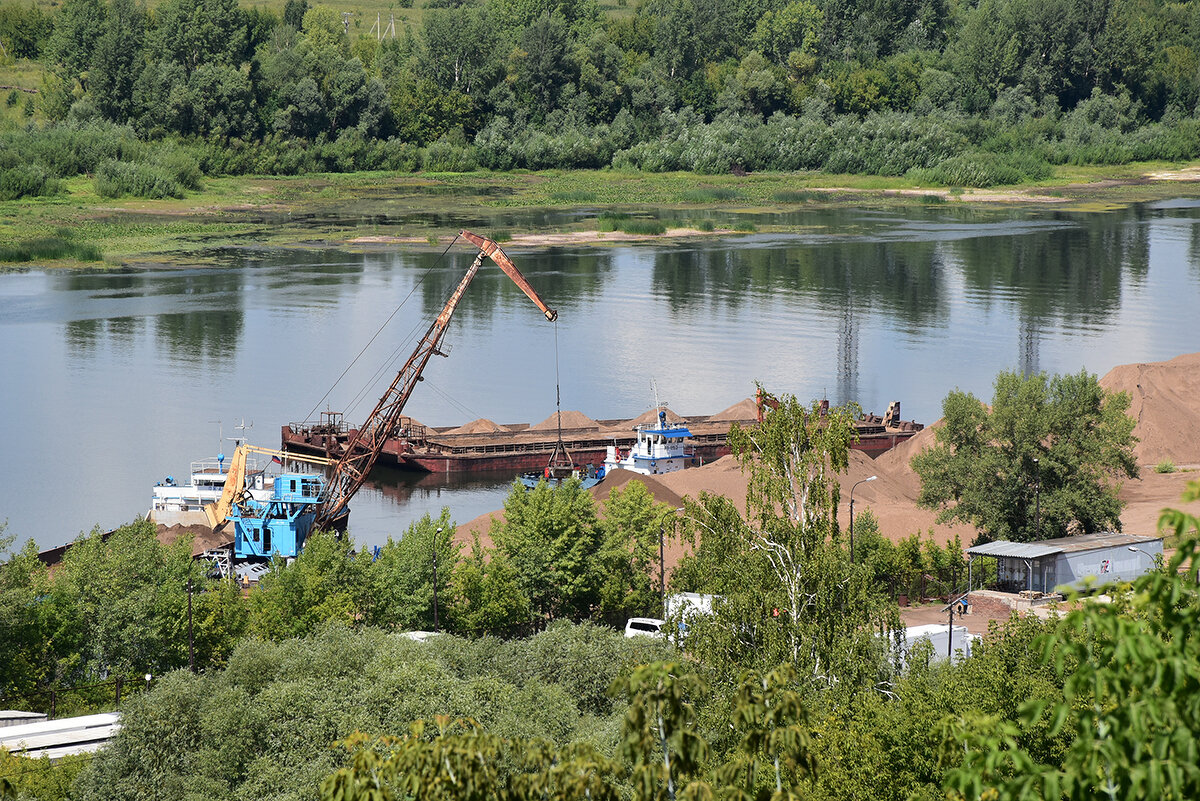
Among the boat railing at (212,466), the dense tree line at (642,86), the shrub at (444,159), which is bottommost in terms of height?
the boat railing at (212,466)

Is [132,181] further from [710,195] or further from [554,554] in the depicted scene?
[554,554]

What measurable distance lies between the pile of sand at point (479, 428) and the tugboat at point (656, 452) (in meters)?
5.62

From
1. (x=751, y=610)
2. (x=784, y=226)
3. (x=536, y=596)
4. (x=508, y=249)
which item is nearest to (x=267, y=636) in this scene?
(x=536, y=596)

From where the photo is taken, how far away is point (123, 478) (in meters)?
51.1

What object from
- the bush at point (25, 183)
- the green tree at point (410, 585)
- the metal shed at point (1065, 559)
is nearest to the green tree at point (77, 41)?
the bush at point (25, 183)

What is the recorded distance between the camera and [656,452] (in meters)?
54.6

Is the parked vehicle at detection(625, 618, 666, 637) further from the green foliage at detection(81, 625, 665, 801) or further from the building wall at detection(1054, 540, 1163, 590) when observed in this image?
the building wall at detection(1054, 540, 1163, 590)

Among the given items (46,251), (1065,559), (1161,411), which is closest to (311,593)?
(1065,559)

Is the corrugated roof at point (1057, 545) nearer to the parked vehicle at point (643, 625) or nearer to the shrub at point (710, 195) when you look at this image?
the parked vehicle at point (643, 625)

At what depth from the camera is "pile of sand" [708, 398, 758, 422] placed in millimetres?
60469

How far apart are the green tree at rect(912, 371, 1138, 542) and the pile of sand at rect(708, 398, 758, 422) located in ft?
60.9

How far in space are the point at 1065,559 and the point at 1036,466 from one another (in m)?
4.25

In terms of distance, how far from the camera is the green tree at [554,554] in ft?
113

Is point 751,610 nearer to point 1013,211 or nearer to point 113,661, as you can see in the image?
point 113,661
